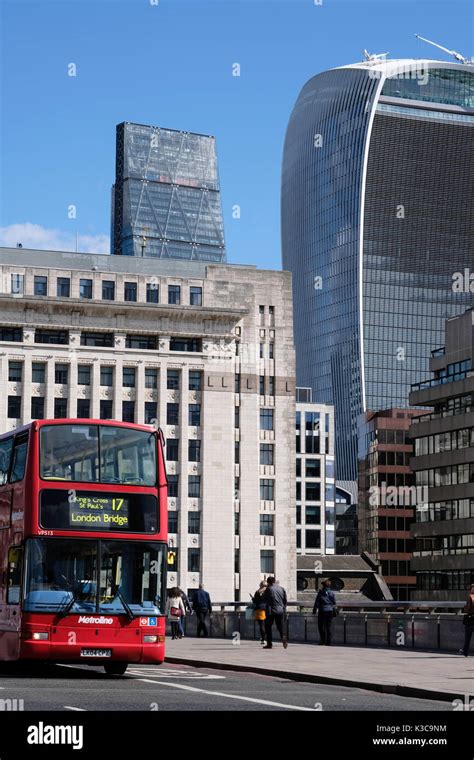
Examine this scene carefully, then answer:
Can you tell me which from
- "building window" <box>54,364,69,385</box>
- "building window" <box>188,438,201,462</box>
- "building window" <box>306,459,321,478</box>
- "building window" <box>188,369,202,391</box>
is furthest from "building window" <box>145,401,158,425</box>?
"building window" <box>306,459,321,478</box>

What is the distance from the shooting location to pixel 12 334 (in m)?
105

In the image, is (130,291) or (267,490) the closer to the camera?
(130,291)

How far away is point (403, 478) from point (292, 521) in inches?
2098

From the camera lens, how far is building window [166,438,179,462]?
106375mm

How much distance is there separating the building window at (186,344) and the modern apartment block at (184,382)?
3.9 inches

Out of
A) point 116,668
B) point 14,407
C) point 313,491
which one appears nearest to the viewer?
point 116,668

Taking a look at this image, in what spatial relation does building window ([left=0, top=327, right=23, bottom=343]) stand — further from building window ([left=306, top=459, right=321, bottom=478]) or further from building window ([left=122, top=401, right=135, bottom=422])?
building window ([left=306, top=459, right=321, bottom=478])

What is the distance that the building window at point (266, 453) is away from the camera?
358 ft

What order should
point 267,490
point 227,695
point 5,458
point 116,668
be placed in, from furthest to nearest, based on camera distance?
point 267,490, point 116,668, point 5,458, point 227,695

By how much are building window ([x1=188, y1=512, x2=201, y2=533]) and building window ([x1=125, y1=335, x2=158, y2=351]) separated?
13.1 meters

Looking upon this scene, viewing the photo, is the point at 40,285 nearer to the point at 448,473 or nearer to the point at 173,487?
A: the point at 173,487

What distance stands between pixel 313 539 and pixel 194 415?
8105 cm

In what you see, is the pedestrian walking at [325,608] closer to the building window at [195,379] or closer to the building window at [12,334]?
Answer: the building window at [195,379]

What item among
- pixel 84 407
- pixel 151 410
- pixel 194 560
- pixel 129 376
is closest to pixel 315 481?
pixel 151 410
